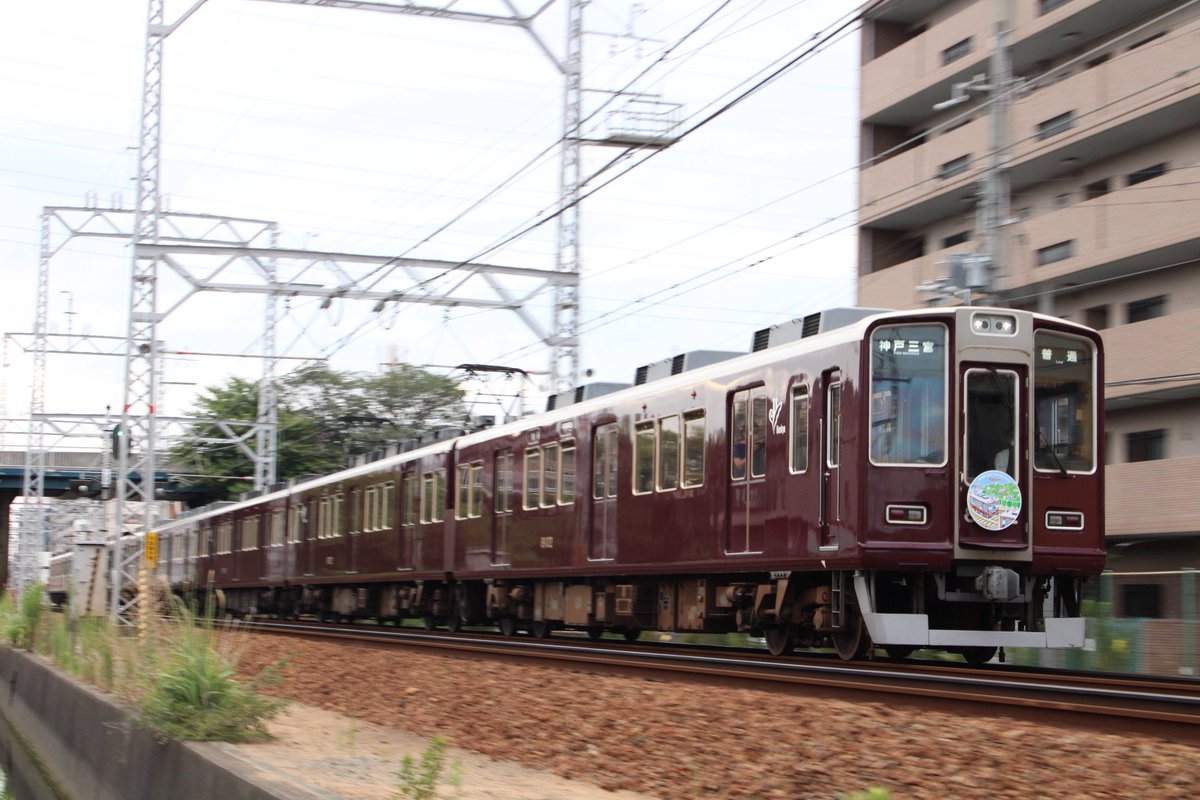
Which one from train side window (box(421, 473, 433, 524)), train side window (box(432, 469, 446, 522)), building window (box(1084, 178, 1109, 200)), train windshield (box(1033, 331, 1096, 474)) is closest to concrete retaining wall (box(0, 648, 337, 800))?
train side window (box(432, 469, 446, 522))

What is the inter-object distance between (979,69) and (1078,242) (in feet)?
16.4

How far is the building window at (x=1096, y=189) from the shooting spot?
28234 millimetres

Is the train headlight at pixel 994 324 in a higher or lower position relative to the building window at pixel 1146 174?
lower

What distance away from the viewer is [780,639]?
14.5 metres

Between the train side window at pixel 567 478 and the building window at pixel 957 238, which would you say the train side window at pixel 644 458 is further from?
the building window at pixel 957 238

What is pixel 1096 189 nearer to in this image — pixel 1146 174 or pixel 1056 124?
pixel 1056 124

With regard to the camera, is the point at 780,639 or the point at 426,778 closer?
the point at 426,778

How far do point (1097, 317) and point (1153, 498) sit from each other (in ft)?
13.6

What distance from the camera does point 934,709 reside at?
861cm

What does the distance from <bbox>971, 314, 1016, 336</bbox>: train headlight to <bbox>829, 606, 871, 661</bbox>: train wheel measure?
257 centimetres

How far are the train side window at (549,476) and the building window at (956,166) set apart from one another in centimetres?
1425

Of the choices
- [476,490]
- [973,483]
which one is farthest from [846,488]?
[476,490]

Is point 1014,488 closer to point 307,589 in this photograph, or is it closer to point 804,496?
point 804,496

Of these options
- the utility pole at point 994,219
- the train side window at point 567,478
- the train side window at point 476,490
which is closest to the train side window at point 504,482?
the train side window at point 476,490
